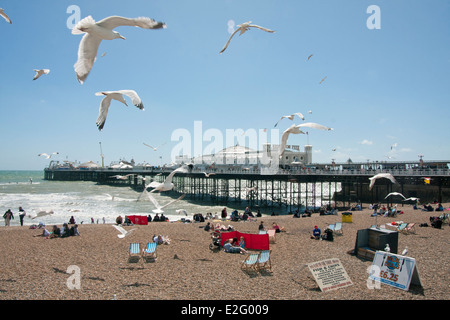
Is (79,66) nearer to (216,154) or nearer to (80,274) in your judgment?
(80,274)

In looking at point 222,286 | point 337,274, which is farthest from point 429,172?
point 222,286

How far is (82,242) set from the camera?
35.3 feet

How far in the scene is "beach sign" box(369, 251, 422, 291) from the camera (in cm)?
620

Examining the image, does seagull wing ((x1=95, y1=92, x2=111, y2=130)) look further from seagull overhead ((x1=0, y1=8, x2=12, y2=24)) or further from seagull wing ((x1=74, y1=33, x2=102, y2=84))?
seagull overhead ((x1=0, y1=8, x2=12, y2=24))

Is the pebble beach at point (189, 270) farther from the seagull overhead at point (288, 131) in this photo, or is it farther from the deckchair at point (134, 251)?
the seagull overhead at point (288, 131)

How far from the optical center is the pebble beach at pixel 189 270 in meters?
6.12

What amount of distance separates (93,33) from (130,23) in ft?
2.64

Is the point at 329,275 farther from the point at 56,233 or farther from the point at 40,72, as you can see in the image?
the point at 56,233

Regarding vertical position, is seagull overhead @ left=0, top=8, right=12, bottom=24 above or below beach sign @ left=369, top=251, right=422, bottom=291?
above

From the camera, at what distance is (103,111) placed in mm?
5934

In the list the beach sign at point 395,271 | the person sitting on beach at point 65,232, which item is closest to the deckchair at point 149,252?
the person sitting on beach at point 65,232

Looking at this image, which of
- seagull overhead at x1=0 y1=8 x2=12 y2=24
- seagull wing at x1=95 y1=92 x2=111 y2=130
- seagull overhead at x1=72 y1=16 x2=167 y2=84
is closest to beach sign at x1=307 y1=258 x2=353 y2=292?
seagull wing at x1=95 y1=92 x2=111 y2=130

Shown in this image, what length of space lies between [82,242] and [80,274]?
3760 mm

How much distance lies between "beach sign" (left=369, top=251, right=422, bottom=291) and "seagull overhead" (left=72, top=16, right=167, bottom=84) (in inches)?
255
